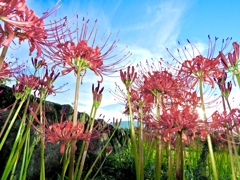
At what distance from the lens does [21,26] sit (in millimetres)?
1144

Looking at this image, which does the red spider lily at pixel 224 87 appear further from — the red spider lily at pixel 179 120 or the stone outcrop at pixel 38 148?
the stone outcrop at pixel 38 148

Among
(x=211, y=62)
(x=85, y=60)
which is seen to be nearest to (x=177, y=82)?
(x=211, y=62)

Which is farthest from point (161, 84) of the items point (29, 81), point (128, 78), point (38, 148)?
point (38, 148)

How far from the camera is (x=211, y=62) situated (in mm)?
2250

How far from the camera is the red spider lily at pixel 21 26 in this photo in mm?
1055

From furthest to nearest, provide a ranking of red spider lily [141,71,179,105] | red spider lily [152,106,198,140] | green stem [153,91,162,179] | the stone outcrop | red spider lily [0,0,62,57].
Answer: the stone outcrop
red spider lily [141,71,179,105]
green stem [153,91,162,179]
red spider lily [152,106,198,140]
red spider lily [0,0,62,57]

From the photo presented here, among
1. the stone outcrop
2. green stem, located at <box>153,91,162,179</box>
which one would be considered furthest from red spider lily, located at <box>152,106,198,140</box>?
the stone outcrop

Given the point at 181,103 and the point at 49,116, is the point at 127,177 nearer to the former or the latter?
the point at 49,116

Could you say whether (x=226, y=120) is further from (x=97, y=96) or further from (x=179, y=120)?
(x=97, y=96)

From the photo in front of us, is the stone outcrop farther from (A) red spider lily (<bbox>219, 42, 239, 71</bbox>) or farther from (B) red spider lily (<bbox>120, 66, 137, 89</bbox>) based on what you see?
(A) red spider lily (<bbox>219, 42, 239, 71</bbox>)

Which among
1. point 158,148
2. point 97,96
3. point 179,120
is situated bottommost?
point 158,148

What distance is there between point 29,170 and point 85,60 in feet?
8.08

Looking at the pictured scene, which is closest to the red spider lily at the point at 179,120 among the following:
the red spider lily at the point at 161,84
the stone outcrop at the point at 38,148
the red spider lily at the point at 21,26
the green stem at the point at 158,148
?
the green stem at the point at 158,148

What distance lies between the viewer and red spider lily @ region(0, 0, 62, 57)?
3.46 ft
